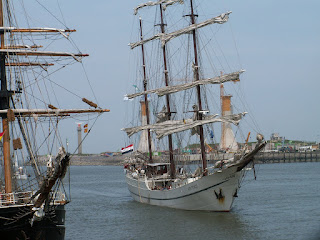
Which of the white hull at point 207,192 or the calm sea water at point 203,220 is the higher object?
the white hull at point 207,192

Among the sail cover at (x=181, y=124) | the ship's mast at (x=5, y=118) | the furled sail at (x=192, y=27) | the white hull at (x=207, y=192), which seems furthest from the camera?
the furled sail at (x=192, y=27)

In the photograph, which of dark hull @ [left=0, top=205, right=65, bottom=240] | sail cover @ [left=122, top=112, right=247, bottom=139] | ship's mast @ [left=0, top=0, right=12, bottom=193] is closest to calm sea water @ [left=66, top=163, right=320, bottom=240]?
sail cover @ [left=122, top=112, right=247, bottom=139]

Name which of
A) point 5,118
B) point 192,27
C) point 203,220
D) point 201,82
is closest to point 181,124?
point 201,82

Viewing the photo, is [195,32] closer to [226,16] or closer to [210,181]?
[226,16]

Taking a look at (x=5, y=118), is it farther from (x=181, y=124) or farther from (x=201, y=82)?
(x=181, y=124)

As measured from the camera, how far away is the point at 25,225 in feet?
99.0

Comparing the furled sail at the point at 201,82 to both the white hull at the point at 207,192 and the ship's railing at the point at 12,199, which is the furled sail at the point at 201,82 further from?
the ship's railing at the point at 12,199

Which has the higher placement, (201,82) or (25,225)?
(201,82)

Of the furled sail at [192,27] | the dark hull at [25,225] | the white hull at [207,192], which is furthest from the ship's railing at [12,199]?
the furled sail at [192,27]

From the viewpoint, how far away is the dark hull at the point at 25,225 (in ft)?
97.3

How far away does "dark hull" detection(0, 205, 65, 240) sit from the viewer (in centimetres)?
2967

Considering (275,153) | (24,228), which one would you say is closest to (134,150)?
(24,228)

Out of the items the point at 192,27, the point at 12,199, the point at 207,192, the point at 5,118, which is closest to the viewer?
the point at 12,199

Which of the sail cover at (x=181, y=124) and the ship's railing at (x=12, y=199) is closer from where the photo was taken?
the ship's railing at (x=12, y=199)
